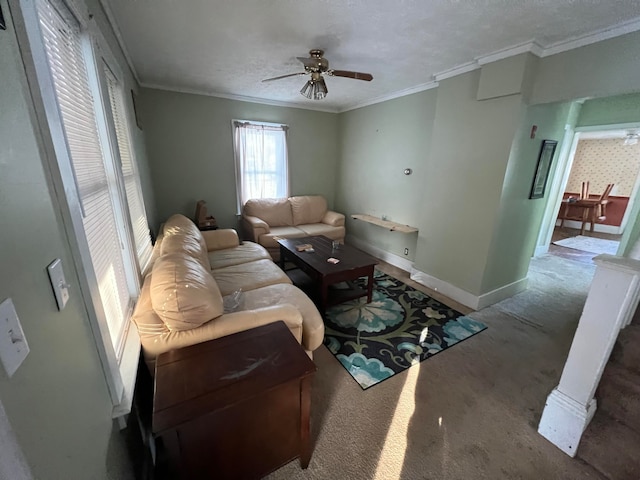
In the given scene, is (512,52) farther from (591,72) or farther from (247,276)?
(247,276)

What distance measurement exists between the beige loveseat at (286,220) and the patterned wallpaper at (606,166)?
275 inches

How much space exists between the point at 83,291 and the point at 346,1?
1989 millimetres

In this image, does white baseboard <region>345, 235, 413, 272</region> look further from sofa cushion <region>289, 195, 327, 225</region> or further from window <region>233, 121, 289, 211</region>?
window <region>233, 121, 289, 211</region>

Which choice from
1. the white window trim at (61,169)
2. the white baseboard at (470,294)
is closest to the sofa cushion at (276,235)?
the white baseboard at (470,294)

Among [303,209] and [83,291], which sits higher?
[83,291]

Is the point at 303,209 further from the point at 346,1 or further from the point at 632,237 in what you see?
the point at 632,237

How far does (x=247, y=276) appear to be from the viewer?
2410mm

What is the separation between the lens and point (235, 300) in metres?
1.94

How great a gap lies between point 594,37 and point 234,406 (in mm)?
3268

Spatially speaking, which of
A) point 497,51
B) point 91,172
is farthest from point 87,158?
point 497,51

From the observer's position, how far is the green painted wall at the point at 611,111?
314 centimetres

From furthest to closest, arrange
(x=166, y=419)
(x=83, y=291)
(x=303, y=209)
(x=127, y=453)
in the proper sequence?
(x=303, y=209)
(x=127, y=453)
(x=166, y=419)
(x=83, y=291)

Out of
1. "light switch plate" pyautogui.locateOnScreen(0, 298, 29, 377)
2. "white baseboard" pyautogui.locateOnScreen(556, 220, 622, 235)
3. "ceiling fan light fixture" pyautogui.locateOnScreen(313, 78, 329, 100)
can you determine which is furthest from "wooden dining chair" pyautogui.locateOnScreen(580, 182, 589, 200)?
"light switch plate" pyautogui.locateOnScreen(0, 298, 29, 377)

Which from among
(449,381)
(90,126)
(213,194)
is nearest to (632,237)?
(449,381)
